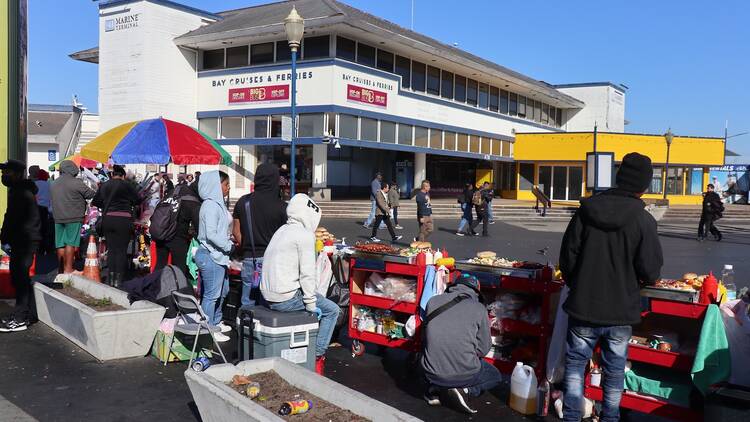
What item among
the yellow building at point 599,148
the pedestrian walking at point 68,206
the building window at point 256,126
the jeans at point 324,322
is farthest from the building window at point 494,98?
the jeans at point 324,322

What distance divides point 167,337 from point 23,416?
164cm

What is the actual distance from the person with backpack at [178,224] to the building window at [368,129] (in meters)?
20.1

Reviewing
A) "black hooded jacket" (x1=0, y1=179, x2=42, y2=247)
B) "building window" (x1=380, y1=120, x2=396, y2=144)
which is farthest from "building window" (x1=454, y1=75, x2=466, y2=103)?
"black hooded jacket" (x1=0, y1=179, x2=42, y2=247)

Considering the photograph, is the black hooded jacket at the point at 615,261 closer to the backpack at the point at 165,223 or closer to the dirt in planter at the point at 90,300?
the dirt in planter at the point at 90,300

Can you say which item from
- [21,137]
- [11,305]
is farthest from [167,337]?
[21,137]

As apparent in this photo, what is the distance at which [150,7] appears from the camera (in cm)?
2947

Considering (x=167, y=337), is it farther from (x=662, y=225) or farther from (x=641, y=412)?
(x=662, y=225)

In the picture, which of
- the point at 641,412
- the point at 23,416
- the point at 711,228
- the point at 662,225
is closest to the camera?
the point at 23,416

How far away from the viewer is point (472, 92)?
37219 mm

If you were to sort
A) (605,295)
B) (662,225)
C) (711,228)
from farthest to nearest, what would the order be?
(662,225) < (711,228) < (605,295)

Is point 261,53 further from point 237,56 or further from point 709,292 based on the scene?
point 709,292

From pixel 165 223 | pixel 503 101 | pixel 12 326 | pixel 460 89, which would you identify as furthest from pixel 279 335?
pixel 503 101

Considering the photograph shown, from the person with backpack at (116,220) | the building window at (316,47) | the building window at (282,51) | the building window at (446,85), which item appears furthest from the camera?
the building window at (446,85)

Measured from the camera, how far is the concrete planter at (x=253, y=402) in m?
3.63
